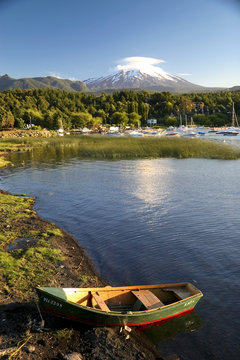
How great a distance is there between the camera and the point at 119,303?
1382cm

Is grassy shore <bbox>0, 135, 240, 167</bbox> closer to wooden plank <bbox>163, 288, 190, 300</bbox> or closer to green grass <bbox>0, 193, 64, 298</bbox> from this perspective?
green grass <bbox>0, 193, 64, 298</bbox>

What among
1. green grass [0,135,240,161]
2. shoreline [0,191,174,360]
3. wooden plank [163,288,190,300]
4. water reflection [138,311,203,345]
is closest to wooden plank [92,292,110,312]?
shoreline [0,191,174,360]

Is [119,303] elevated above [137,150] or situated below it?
below

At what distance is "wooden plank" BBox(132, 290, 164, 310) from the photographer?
13016 mm

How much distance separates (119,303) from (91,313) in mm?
2367

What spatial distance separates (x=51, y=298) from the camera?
11.6 metres

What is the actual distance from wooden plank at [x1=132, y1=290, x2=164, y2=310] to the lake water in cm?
109

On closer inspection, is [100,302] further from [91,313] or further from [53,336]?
[53,336]

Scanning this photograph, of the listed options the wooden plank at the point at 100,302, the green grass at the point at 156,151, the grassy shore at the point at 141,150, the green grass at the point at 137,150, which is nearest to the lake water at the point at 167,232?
the wooden plank at the point at 100,302

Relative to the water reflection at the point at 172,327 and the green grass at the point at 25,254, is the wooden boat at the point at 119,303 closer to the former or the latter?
the water reflection at the point at 172,327

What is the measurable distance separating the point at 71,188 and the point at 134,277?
24.5m

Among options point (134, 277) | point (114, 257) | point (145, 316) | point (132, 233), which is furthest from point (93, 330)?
point (132, 233)

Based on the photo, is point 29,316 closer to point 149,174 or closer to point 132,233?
point 132,233

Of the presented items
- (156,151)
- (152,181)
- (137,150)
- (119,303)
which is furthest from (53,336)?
(137,150)
